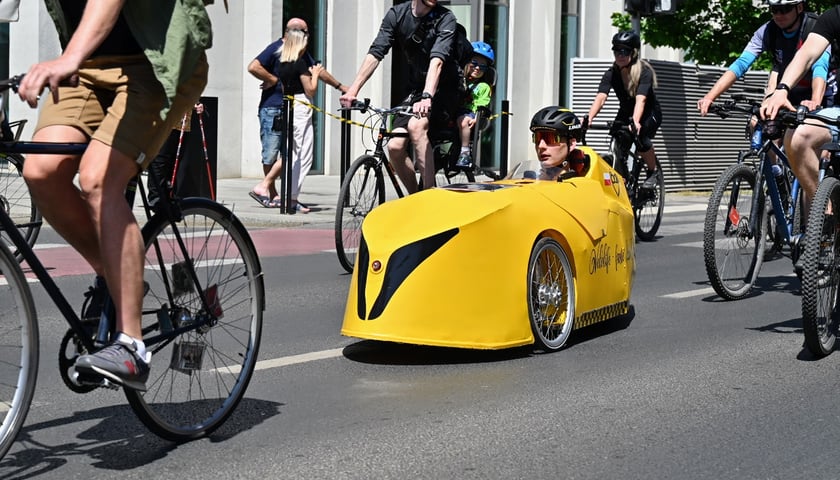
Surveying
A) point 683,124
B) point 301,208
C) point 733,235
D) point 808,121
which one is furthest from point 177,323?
point 683,124

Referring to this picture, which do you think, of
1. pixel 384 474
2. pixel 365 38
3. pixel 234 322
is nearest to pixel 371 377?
pixel 234 322

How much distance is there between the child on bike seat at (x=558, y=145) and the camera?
7.89m

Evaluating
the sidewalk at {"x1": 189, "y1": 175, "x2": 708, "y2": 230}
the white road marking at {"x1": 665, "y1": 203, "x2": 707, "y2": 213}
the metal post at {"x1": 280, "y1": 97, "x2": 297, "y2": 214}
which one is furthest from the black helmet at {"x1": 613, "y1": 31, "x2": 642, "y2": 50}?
the white road marking at {"x1": 665, "y1": 203, "x2": 707, "y2": 213}

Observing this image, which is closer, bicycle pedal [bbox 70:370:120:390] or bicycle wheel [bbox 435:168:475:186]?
bicycle pedal [bbox 70:370:120:390]

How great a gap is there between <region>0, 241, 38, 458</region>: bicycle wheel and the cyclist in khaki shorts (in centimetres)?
17

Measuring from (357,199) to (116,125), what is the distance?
5516 mm

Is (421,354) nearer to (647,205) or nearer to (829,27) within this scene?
(829,27)

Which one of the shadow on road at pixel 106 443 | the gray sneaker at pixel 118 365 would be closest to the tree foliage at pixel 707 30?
the shadow on road at pixel 106 443

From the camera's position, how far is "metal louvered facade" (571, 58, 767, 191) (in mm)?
19625

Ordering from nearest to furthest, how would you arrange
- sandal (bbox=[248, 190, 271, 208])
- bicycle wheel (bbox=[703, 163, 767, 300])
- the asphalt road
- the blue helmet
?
the asphalt road → bicycle wheel (bbox=[703, 163, 767, 300]) → the blue helmet → sandal (bbox=[248, 190, 271, 208])

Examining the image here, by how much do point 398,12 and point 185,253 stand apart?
5.11 metres

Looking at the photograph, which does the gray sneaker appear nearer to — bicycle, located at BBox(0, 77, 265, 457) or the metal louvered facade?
bicycle, located at BBox(0, 77, 265, 457)

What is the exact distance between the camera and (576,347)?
7.26 metres

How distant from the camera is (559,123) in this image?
7906mm
